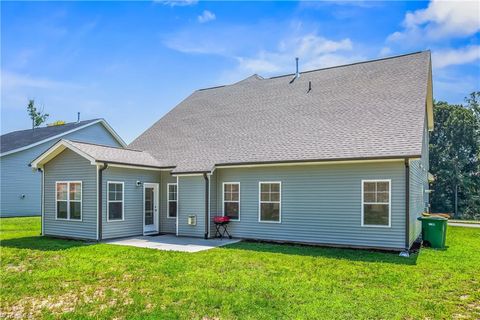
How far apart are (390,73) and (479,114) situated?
32.2 meters

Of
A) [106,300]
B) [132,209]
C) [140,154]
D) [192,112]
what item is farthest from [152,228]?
[106,300]

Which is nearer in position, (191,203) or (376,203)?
(376,203)

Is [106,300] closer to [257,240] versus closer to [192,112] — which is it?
[257,240]

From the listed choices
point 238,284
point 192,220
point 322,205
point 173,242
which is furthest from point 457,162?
point 238,284

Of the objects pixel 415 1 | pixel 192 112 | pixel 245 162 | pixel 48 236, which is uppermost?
pixel 415 1

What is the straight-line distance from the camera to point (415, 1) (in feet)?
37.4

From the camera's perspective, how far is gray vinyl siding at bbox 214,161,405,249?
32.4ft

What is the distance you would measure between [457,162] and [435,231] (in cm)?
3096

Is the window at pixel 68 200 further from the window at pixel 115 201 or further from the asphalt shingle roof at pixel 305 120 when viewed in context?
the asphalt shingle roof at pixel 305 120

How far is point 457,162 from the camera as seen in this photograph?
121 feet

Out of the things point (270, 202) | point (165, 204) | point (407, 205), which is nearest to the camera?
point (407, 205)

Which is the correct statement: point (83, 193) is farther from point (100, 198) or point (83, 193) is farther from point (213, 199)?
point (213, 199)

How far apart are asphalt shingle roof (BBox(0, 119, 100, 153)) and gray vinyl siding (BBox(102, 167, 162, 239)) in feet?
41.8

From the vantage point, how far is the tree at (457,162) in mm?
36219
